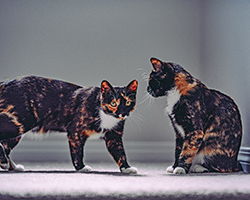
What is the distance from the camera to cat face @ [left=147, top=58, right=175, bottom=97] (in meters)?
1.37

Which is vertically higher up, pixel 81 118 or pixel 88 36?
pixel 88 36

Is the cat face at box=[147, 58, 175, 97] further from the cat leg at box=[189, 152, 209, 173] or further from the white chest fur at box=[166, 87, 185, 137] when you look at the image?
the cat leg at box=[189, 152, 209, 173]

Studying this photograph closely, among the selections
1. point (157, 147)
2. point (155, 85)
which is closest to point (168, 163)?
point (157, 147)

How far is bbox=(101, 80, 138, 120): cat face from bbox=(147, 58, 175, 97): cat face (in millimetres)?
101

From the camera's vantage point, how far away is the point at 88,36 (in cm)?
193

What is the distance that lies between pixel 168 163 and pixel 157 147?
0.11 meters

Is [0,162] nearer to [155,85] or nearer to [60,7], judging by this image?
[155,85]

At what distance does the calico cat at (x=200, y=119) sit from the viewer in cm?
132

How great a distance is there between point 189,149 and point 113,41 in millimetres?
876

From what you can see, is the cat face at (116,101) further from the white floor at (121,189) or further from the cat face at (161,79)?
the white floor at (121,189)

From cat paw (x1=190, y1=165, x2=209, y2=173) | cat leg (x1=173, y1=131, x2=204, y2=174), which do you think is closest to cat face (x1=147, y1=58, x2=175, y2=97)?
cat leg (x1=173, y1=131, x2=204, y2=174)

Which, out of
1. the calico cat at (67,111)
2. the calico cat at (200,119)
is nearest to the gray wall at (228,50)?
the calico cat at (200,119)

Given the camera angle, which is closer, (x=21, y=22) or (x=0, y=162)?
(x=0, y=162)

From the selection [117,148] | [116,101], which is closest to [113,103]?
[116,101]
